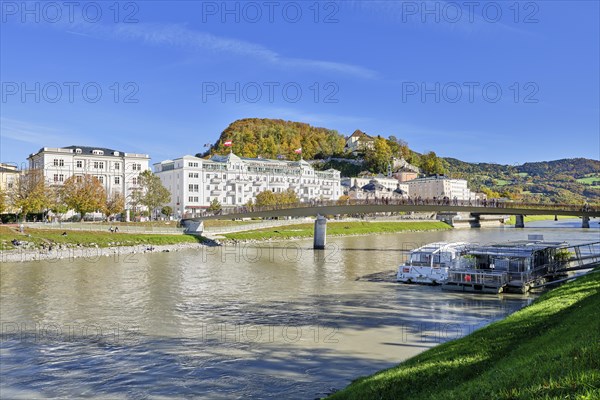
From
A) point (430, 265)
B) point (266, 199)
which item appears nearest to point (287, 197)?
point (266, 199)

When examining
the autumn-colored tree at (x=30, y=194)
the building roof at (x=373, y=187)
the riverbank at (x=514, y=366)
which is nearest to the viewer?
the riverbank at (x=514, y=366)

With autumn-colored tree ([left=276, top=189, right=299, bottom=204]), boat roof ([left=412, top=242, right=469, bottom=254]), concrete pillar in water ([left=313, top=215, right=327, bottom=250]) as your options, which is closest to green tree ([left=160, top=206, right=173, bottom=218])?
autumn-colored tree ([left=276, top=189, right=299, bottom=204])

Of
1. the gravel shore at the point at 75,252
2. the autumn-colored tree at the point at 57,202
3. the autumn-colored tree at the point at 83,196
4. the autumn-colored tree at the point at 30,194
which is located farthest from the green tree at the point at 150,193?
the gravel shore at the point at 75,252

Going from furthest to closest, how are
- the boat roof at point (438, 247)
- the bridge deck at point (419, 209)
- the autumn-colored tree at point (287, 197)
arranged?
the autumn-colored tree at point (287, 197) → the bridge deck at point (419, 209) → the boat roof at point (438, 247)

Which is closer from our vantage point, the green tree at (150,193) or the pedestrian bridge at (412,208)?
the pedestrian bridge at (412,208)

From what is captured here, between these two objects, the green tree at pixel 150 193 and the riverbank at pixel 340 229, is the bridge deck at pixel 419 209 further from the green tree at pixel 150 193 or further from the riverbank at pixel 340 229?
the green tree at pixel 150 193

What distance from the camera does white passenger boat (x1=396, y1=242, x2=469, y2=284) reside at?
37.8m

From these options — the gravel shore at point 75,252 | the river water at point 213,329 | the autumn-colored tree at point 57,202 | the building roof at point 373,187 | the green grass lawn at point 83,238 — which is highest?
the building roof at point 373,187

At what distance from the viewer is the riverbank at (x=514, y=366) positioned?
280 inches

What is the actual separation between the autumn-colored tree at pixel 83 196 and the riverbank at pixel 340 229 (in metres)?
25.6

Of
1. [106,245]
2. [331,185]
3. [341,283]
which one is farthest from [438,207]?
[331,185]

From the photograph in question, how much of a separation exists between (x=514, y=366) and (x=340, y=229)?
337 ft

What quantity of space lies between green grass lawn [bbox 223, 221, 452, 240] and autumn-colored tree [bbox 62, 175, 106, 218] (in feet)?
84.7

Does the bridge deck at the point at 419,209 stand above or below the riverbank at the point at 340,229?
above
